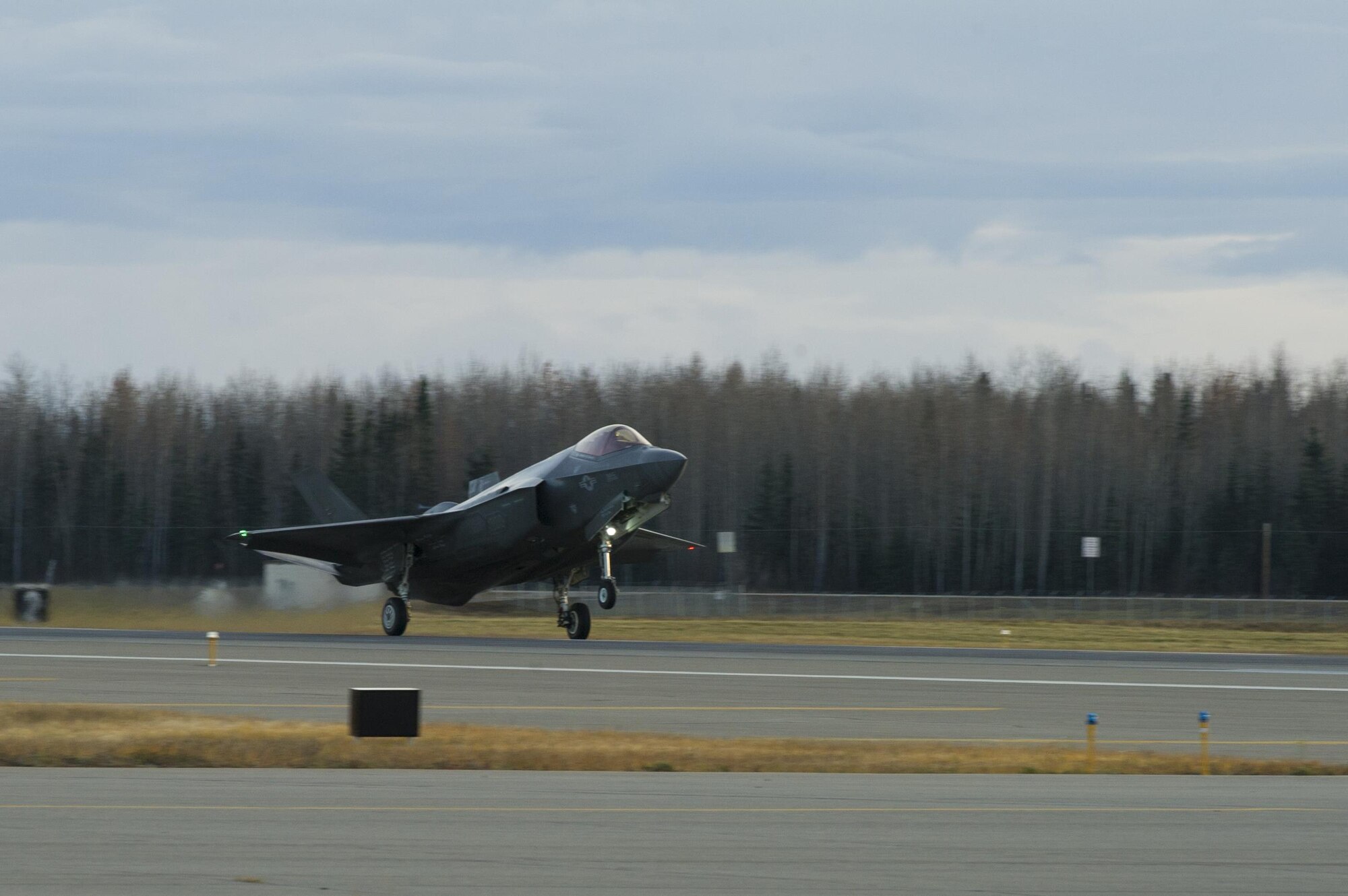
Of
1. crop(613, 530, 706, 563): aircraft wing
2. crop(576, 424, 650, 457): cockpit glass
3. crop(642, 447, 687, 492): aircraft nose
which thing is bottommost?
crop(613, 530, 706, 563): aircraft wing

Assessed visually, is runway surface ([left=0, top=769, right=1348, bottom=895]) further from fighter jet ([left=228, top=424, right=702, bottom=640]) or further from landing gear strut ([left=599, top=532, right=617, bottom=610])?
fighter jet ([left=228, top=424, right=702, bottom=640])

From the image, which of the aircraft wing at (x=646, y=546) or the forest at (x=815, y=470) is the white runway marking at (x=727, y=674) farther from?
the forest at (x=815, y=470)

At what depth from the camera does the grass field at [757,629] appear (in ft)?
114

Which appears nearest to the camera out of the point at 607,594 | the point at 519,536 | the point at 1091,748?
the point at 1091,748

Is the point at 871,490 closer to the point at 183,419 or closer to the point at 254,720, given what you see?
the point at 183,419

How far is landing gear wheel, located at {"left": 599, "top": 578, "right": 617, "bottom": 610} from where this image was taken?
2939cm

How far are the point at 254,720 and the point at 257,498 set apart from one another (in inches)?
2799

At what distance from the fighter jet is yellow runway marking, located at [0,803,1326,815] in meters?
18.0

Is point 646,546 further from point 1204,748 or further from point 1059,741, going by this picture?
point 1204,748

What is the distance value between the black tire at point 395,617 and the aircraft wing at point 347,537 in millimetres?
1539

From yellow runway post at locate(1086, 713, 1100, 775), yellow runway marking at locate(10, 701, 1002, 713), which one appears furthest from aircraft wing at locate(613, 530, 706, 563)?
yellow runway post at locate(1086, 713, 1100, 775)

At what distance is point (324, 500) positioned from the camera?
1513 inches

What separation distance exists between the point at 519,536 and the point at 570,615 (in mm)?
2573

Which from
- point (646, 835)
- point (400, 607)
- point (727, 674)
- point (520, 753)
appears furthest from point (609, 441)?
point (646, 835)
